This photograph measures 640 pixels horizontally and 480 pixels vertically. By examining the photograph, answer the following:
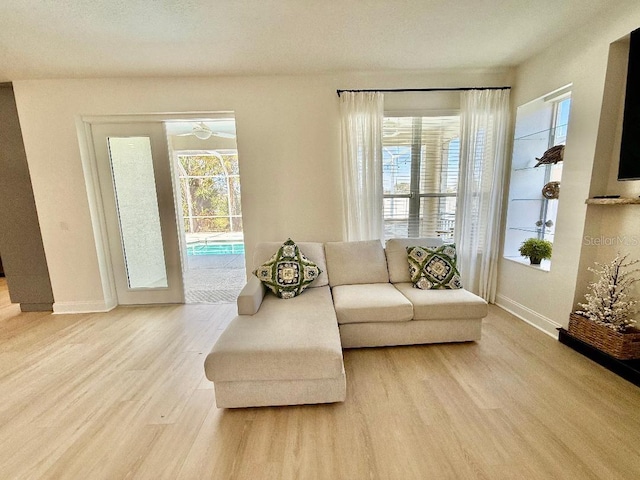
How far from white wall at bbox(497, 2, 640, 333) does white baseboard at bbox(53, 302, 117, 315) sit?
4.93 metres

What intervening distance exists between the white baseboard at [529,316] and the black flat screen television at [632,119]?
1398 millimetres

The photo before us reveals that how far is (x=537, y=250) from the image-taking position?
8.95 ft

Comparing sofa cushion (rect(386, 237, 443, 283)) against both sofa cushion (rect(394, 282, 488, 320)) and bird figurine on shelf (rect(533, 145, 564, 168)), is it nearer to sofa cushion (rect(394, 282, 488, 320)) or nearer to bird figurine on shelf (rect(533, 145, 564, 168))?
sofa cushion (rect(394, 282, 488, 320))

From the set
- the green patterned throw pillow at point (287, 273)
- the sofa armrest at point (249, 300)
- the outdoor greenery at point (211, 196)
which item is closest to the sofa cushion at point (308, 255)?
the green patterned throw pillow at point (287, 273)

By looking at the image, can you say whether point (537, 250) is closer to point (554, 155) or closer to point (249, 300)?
point (554, 155)

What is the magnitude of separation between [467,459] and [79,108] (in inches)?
180

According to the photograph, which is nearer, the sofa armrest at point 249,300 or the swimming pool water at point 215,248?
the sofa armrest at point 249,300

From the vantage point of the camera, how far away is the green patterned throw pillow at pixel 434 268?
2557 millimetres

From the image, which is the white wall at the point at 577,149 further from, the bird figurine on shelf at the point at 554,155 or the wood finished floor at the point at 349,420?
the wood finished floor at the point at 349,420

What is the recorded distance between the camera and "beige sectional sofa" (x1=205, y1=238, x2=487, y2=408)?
1600 millimetres

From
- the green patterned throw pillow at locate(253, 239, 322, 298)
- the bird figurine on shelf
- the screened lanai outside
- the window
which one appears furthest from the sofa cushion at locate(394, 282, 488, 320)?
the screened lanai outside

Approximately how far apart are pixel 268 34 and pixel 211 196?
5.82 m

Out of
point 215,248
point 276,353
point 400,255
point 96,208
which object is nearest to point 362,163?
point 400,255

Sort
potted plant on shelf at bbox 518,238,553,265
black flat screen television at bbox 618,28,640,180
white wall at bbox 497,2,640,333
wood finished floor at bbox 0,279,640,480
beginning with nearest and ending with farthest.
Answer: wood finished floor at bbox 0,279,640,480, black flat screen television at bbox 618,28,640,180, white wall at bbox 497,2,640,333, potted plant on shelf at bbox 518,238,553,265
